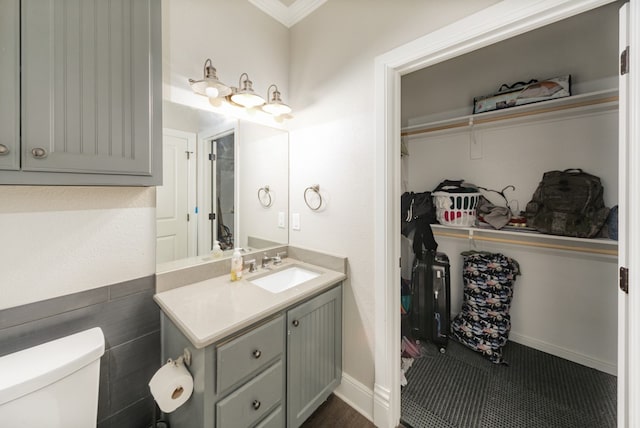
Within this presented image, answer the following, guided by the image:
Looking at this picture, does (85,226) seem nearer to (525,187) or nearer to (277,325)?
(277,325)

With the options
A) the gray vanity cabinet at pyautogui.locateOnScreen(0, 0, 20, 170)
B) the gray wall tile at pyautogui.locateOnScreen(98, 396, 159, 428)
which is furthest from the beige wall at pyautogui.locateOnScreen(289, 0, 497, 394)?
the gray vanity cabinet at pyautogui.locateOnScreen(0, 0, 20, 170)

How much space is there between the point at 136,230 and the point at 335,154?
1.22 metres

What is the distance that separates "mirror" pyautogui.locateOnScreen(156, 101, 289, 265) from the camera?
137 cm

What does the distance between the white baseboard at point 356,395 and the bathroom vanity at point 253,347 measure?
8 centimetres

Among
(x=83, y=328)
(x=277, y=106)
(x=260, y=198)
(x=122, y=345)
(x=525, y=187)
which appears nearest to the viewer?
(x=83, y=328)

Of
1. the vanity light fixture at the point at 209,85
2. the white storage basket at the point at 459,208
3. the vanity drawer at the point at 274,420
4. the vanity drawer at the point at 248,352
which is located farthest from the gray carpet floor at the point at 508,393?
the vanity light fixture at the point at 209,85

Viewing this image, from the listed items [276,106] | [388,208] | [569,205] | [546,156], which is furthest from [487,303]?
[276,106]

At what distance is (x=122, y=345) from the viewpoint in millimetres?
1190

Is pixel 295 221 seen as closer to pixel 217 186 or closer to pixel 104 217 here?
pixel 217 186

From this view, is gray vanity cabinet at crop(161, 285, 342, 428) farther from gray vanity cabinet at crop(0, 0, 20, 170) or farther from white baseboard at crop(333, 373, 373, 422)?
gray vanity cabinet at crop(0, 0, 20, 170)

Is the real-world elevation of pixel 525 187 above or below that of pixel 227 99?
below

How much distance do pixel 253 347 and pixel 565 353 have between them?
248cm

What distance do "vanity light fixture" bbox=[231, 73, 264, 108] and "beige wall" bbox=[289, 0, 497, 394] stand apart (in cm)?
38

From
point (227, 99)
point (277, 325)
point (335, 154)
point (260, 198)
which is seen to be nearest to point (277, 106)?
point (227, 99)
